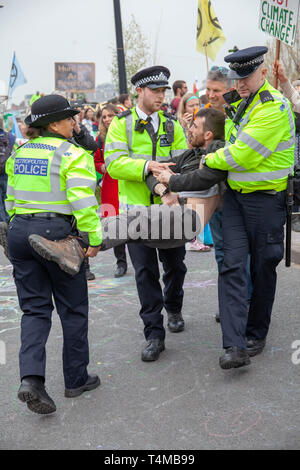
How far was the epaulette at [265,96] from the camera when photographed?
368 centimetres

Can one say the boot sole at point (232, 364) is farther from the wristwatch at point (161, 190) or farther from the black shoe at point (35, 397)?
the wristwatch at point (161, 190)

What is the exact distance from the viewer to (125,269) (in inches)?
276

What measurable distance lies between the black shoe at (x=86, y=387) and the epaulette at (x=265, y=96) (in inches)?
81.3

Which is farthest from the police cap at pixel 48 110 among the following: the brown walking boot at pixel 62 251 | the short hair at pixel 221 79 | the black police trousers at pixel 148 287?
the short hair at pixel 221 79

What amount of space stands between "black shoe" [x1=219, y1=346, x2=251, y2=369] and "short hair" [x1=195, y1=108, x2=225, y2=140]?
1544 mm

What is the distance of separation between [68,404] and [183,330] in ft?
A: 4.84

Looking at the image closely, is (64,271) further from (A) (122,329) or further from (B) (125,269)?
(B) (125,269)

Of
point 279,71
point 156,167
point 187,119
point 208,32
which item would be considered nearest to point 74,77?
point 208,32

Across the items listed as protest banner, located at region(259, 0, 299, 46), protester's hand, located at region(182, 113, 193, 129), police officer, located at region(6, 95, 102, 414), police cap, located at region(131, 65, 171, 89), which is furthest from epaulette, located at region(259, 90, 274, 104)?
protester's hand, located at region(182, 113, 193, 129)

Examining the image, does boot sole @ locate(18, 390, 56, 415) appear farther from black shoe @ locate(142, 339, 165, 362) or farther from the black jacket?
the black jacket

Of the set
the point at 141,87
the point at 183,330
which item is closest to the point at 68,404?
the point at 183,330

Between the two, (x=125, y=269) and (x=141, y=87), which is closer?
(x=141, y=87)

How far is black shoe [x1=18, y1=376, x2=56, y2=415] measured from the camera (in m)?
3.29
